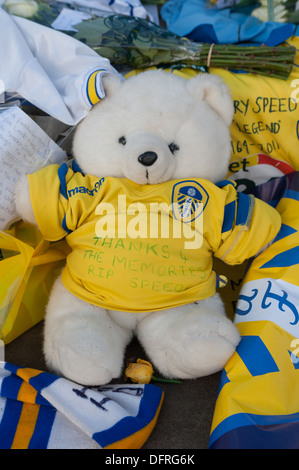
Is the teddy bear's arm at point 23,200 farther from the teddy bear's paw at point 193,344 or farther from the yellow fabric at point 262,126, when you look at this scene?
the yellow fabric at point 262,126

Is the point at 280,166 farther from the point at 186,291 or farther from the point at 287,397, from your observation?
the point at 287,397

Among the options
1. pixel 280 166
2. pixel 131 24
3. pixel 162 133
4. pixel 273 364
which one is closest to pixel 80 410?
pixel 273 364

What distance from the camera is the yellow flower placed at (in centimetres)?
87

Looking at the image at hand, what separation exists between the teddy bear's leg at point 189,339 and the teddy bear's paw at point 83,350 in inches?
2.9

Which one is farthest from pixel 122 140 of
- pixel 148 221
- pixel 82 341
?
pixel 82 341

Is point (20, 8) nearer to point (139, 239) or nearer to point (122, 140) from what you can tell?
point (122, 140)

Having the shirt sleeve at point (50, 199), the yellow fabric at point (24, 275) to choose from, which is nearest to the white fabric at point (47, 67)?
the shirt sleeve at point (50, 199)

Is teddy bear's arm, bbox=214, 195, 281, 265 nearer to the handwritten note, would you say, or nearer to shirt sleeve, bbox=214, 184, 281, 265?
shirt sleeve, bbox=214, 184, 281, 265

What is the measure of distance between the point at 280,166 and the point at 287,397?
68 cm

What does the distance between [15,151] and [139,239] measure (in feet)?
1.12

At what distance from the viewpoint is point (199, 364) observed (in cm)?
81

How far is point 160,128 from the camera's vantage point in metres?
0.95

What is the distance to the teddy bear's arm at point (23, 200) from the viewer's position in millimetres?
932

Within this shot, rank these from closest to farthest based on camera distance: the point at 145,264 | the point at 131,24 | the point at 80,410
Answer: the point at 80,410 → the point at 145,264 → the point at 131,24
